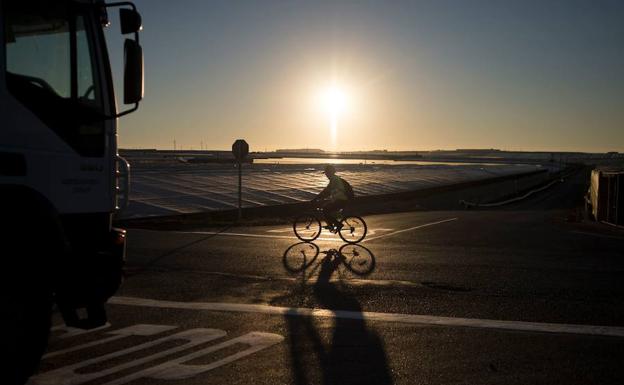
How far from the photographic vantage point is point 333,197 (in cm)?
1750

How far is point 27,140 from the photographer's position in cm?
556

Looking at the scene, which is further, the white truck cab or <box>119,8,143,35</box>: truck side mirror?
<box>119,8,143,35</box>: truck side mirror

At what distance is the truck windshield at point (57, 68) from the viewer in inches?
224

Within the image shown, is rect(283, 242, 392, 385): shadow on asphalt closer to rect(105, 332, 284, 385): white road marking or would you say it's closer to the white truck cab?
rect(105, 332, 284, 385): white road marking

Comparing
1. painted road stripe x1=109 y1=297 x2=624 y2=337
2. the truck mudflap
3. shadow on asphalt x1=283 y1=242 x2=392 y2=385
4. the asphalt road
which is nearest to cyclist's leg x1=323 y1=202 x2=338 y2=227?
the asphalt road

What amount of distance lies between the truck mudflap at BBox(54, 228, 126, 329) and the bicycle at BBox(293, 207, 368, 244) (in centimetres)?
1120

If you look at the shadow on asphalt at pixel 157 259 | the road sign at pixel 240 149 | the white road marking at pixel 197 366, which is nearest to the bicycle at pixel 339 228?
the shadow on asphalt at pixel 157 259

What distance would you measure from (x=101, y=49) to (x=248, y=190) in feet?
101

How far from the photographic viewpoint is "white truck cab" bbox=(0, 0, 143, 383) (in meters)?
5.41

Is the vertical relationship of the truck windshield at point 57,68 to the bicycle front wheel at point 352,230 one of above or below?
above

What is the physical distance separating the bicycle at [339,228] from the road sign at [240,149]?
793cm

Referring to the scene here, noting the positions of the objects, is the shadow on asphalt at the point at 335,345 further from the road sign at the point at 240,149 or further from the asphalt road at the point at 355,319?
the road sign at the point at 240,149

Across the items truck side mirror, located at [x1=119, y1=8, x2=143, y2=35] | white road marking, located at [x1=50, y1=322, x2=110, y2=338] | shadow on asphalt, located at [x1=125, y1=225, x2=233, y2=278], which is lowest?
shadow on asphalt, located at [x1=125, y1=225, x2=233, y2=278]

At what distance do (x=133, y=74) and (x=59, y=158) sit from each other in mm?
1063
